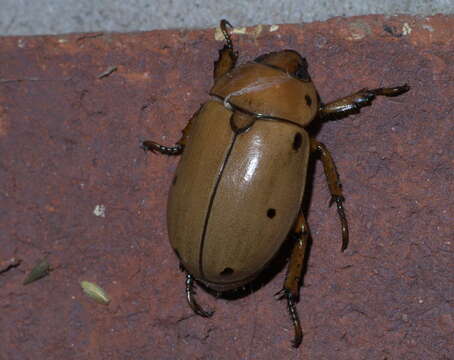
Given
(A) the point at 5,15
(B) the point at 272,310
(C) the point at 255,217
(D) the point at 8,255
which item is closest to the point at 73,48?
(A) the point at 5,15

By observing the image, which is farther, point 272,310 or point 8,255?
point 8,255

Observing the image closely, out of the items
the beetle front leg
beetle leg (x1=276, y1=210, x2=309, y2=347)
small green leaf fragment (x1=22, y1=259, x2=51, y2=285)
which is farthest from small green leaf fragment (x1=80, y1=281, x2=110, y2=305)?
beetle leg (x1=276, y1=210, x2=309, y2=347)

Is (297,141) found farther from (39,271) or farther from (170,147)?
(39,271)

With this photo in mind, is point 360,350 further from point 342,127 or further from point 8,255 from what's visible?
point 8,255

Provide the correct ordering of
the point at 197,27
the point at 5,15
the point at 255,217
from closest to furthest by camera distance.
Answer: the point at 255,217 → the point at 197,27 → the point at 5,15

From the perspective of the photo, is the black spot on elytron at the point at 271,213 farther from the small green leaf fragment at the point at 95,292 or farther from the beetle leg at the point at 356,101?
the small green leaf fragment at the point at 95,292

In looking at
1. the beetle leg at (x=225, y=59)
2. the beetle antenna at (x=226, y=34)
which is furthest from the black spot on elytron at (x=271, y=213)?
the beetle antenna at (x=226, y=34)

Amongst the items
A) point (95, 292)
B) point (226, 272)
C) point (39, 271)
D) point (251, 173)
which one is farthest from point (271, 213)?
point (39, 271)
